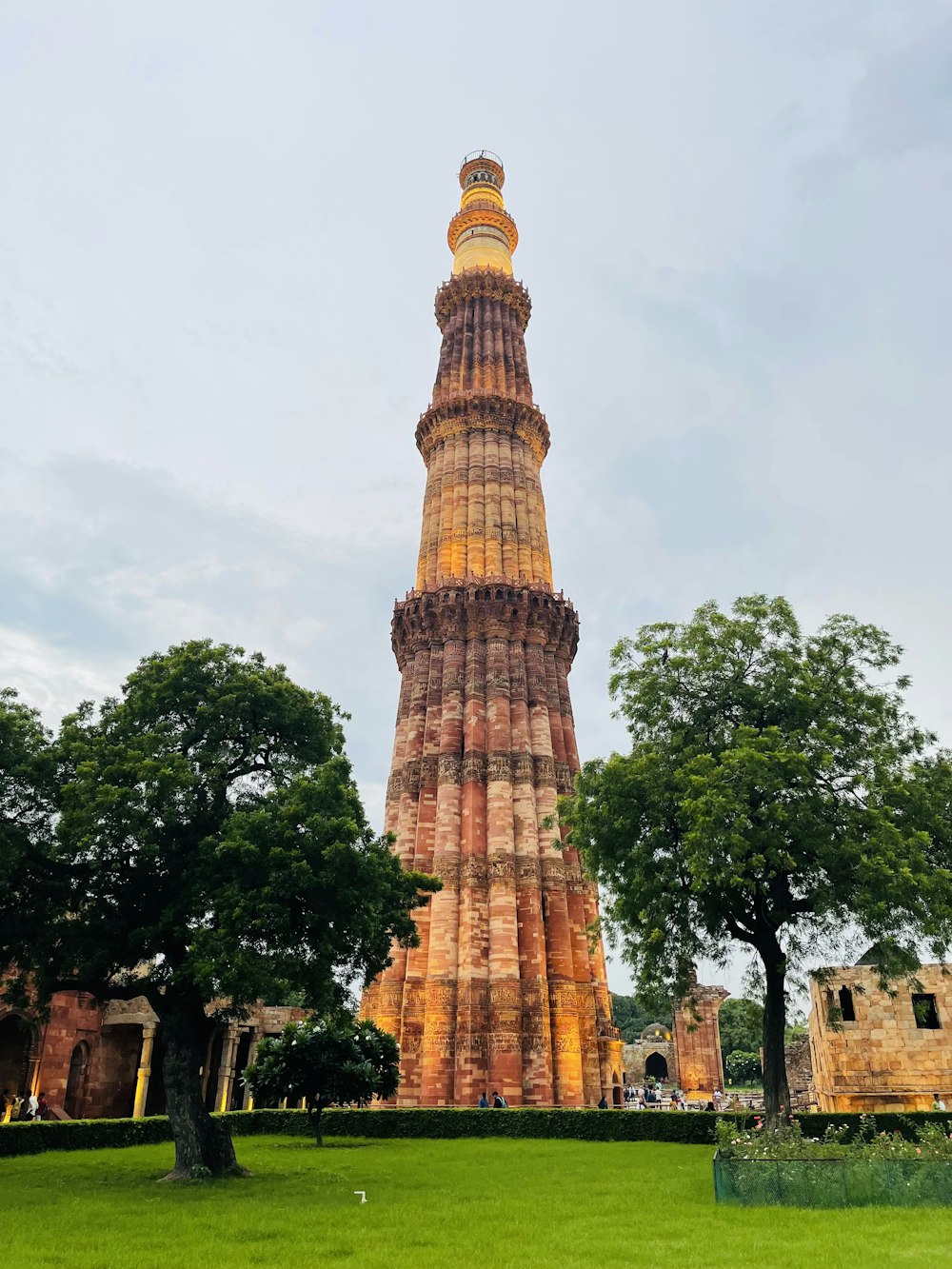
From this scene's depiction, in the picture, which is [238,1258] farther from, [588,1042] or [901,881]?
[588,1042]

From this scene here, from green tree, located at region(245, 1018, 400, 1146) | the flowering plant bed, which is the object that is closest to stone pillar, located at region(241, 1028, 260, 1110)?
Result: green tree, located at region(245, 1018, 400, 1146)

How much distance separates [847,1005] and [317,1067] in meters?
18.5

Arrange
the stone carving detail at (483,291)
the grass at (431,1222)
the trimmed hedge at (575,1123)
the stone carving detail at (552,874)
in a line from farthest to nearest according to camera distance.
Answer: the stone carving detail at (483,291) → the stone carving detail at (552,874) → the trimmed hedge at (575,1123) → the grass at (431,1222)

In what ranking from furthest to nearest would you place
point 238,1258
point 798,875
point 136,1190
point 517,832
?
1. point 517,832
2. point 798,875
3. point 136,1190
4. point 238,1258

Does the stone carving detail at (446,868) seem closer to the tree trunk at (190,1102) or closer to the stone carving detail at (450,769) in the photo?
the stone carving detail at (450,769)

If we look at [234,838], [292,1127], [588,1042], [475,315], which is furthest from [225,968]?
[475,315]

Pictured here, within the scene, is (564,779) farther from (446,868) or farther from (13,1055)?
(13,1055)

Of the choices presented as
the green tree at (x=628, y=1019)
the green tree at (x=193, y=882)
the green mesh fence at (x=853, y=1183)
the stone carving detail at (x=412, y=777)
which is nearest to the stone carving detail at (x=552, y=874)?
the stone carving detail at (x=412, y=777)

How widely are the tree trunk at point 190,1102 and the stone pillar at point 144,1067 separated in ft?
50.6

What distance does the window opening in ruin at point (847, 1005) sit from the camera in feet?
107

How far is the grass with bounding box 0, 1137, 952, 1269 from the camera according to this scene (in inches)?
425

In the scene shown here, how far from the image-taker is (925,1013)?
32094 mm

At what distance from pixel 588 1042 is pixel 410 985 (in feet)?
23.9

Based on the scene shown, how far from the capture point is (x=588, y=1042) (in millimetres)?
36188
